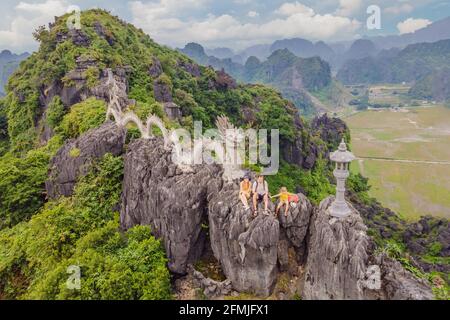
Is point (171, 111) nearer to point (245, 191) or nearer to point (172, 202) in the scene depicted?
point (172, 202)

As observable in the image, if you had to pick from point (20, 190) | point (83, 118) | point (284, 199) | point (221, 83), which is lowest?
point (20, 190)

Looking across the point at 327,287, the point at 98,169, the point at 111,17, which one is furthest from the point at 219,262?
the point at 111,17

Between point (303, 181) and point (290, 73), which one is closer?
point (303, 181)

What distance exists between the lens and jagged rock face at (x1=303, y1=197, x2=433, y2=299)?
7555 mm

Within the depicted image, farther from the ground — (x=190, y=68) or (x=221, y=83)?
(x=190, y=68)

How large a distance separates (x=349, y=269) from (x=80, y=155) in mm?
10615

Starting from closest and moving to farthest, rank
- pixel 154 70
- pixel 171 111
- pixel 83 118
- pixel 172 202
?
pixel 172 202 < pixel 83 118 < pixel 171 111 < pixel 154 70

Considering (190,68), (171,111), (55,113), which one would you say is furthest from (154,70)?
(55,113)

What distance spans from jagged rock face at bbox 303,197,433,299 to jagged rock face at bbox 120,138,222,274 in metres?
3.27

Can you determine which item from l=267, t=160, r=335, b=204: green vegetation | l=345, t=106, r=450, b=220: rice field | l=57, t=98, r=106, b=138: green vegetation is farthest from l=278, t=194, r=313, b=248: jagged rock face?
l=345, t=106, r=450, b=220: rice field

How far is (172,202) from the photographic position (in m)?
10.2

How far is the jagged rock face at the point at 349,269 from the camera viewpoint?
755 cm

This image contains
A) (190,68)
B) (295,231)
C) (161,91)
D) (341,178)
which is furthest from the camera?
(190,68)
